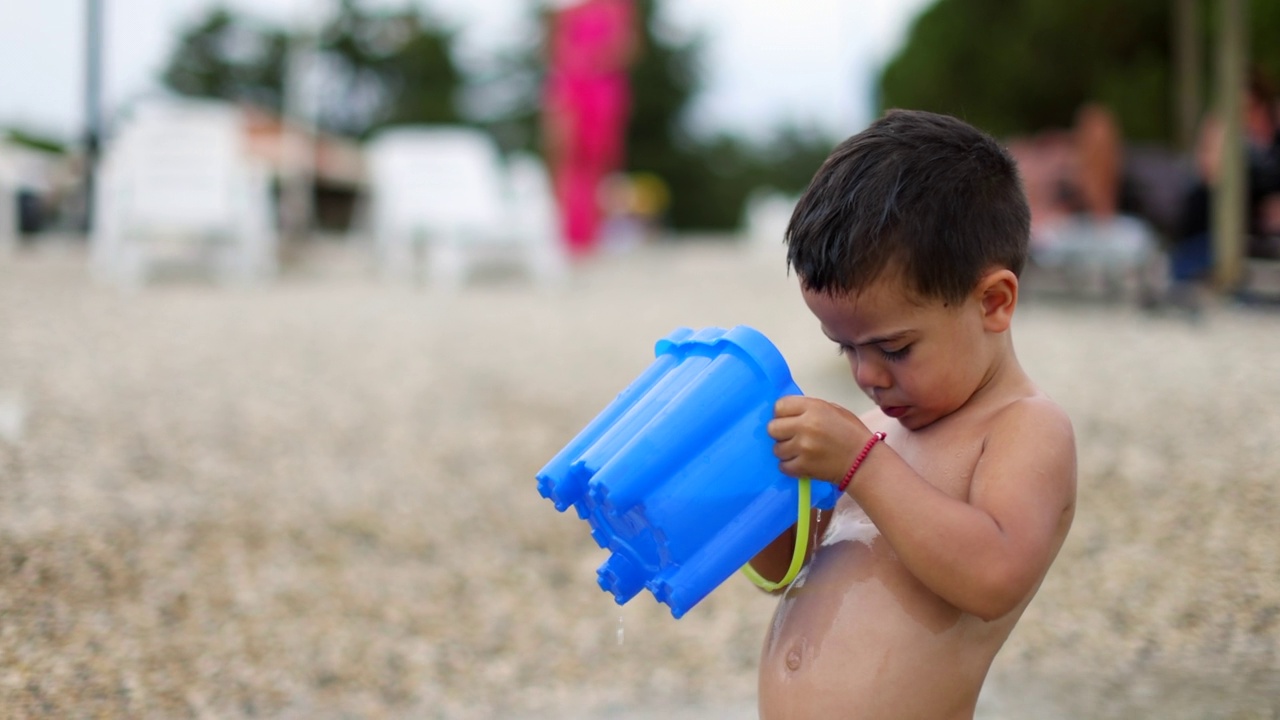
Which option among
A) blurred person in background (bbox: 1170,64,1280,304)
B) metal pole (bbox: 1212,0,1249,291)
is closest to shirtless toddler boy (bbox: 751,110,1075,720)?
metal pole (bbox: 1212,0,1249,291)

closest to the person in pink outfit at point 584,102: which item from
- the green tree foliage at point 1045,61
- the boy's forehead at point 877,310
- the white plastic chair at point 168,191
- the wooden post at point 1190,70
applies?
the green tree foliage at point 1045,61

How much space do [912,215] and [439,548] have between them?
86.6 inches

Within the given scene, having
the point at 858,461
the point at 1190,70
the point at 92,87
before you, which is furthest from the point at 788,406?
the point at 92,87

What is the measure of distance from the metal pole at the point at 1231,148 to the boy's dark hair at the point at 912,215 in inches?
175

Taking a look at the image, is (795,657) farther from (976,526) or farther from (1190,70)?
(1190,70)

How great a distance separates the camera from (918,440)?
1.50 meters

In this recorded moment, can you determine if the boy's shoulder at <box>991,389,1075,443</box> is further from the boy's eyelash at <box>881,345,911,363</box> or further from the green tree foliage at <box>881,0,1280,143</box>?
the green tree foliage at <box>881,0,1280,143</box>

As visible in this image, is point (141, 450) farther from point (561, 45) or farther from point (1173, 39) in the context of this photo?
point (1173, 39)

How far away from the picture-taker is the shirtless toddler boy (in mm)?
1310

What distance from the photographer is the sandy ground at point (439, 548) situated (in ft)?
7.61

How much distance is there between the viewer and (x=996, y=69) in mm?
12750

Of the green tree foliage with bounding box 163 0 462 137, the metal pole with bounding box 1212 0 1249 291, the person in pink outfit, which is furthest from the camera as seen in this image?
the green tree foliage with bounding box 163 0 462 137

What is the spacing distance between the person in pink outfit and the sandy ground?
651cm

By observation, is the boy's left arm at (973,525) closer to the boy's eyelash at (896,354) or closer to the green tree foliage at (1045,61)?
the boy's eyelash at (896,354)
